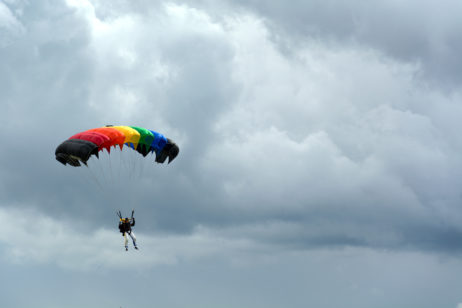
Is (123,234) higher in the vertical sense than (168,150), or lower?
lower

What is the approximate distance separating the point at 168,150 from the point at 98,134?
1066 centimetres

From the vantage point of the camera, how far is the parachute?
83.1m

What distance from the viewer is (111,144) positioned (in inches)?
3410

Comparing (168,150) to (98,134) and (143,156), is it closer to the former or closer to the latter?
(143,156)

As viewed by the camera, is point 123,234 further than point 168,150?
No

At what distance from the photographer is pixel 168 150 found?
93438 mm

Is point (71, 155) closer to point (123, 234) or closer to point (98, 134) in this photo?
point (98, 134)

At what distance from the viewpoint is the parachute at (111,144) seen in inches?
3273

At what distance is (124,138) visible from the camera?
88062mm

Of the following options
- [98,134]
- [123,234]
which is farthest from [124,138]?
[123,234]

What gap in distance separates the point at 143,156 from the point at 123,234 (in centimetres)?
1007

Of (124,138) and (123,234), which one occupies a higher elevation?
(124,138)

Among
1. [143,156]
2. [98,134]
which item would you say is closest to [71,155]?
[98,134]

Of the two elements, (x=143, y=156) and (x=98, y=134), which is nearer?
(x=98, y=134)
